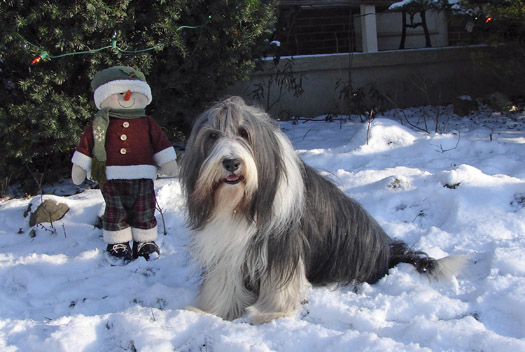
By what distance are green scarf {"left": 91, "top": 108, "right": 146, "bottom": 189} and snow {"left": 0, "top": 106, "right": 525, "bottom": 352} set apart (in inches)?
25.1

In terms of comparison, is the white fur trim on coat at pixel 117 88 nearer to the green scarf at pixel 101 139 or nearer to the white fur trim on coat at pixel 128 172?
the green scarf at pixel 101 139

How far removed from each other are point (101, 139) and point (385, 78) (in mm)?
6122

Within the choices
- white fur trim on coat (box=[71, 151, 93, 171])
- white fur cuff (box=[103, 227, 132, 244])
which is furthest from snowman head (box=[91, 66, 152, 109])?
white fur cuff (box=[103, 227, 132, 244])

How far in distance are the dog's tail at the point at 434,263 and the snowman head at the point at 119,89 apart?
79.9 inches

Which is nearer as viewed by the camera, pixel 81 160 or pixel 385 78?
pixel 81 160

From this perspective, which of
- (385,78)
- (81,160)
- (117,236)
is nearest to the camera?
(81,160)

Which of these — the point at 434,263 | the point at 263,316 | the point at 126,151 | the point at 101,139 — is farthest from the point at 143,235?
the point at 434,263

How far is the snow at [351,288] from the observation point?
7.79 feet

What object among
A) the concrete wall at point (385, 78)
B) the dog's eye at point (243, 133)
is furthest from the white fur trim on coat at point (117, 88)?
the concrete wall at point (385, 78)

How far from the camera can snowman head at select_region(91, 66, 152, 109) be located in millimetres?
3396

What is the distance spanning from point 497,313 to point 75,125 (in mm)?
3517

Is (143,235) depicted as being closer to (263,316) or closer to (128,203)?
(128,203)

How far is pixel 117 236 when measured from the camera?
3551mm

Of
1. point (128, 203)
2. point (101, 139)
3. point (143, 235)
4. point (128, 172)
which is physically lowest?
point (143, 235)
